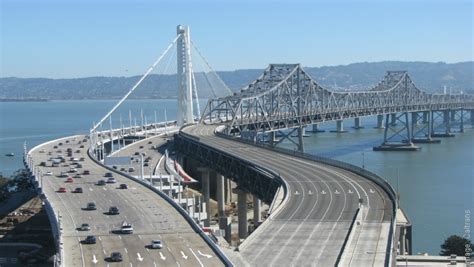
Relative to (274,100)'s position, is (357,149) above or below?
below

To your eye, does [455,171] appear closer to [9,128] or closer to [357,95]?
[357,95]

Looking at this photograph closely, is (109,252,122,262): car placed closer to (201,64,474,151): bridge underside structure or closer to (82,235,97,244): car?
(82,235,97,244): car

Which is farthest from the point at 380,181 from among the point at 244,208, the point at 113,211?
the point at 113,211

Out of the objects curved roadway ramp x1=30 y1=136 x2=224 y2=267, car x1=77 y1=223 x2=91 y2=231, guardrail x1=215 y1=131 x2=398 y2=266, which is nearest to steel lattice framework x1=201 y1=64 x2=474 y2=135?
guardrail x1=215 y1=131 x2=398 y2=266

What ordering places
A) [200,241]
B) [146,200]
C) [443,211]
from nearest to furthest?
1. [200,241]
2. [146,200]
3. [443,211]

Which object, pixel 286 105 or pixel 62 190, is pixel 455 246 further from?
pixel 286 105

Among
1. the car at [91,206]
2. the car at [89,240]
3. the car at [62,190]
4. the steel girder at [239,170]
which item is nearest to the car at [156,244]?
the car at [89,240]

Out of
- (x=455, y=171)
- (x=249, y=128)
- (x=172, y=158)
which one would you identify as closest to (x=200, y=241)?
(x=172, y=158)
